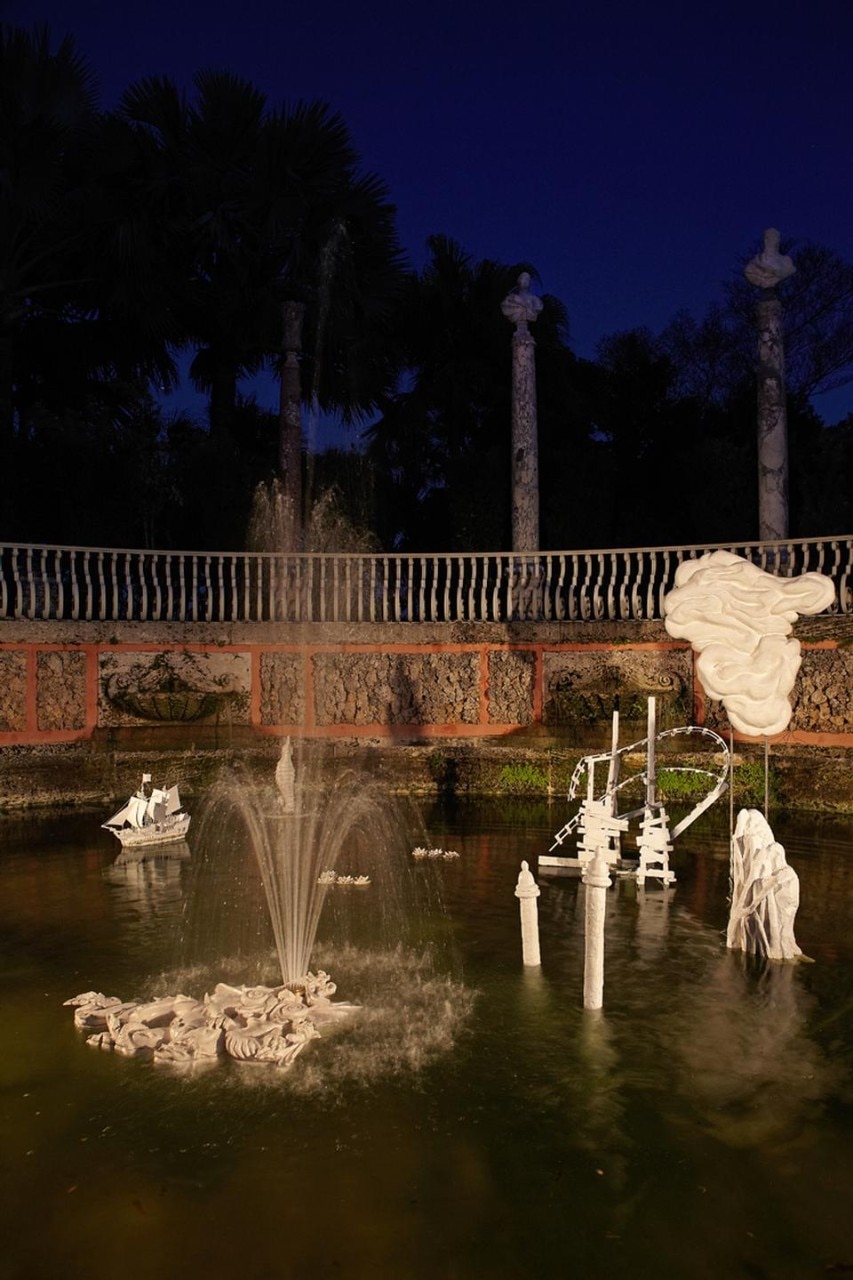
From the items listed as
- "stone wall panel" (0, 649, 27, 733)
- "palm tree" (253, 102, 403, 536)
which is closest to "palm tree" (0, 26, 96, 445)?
"palm tree" (253, 102, 403, 536)

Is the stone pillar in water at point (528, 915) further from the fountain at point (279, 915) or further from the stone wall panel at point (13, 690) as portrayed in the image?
the stone wall panel at point (13, 690)

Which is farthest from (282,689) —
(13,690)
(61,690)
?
(13,690)

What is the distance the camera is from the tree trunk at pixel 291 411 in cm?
1814

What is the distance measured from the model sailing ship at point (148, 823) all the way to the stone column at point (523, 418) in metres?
7.74

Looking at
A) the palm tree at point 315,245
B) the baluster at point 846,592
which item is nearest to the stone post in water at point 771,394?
the baluster at point 846,592

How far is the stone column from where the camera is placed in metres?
17.2

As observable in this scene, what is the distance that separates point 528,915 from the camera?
670 cm

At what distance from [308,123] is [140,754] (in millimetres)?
11435

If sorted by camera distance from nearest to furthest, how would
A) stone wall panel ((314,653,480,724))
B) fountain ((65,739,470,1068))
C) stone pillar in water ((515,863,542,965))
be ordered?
1. fountain ((65,739,470,1068))
2. stone pillar in water ((515,863,542,965))
3. stone wall panel ((314,653,480,724))

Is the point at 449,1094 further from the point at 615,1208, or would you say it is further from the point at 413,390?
the point at 413,390

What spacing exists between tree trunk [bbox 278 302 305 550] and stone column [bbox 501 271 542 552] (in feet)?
11.7

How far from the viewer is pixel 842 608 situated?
536 inches


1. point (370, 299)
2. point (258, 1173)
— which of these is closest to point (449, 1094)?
point (258, 1173)

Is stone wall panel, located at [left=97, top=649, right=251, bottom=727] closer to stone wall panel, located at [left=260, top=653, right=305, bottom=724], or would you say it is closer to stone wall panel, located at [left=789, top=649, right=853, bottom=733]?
stone wall panel, located at [left=260, top=653, right=305, bottom=724]
